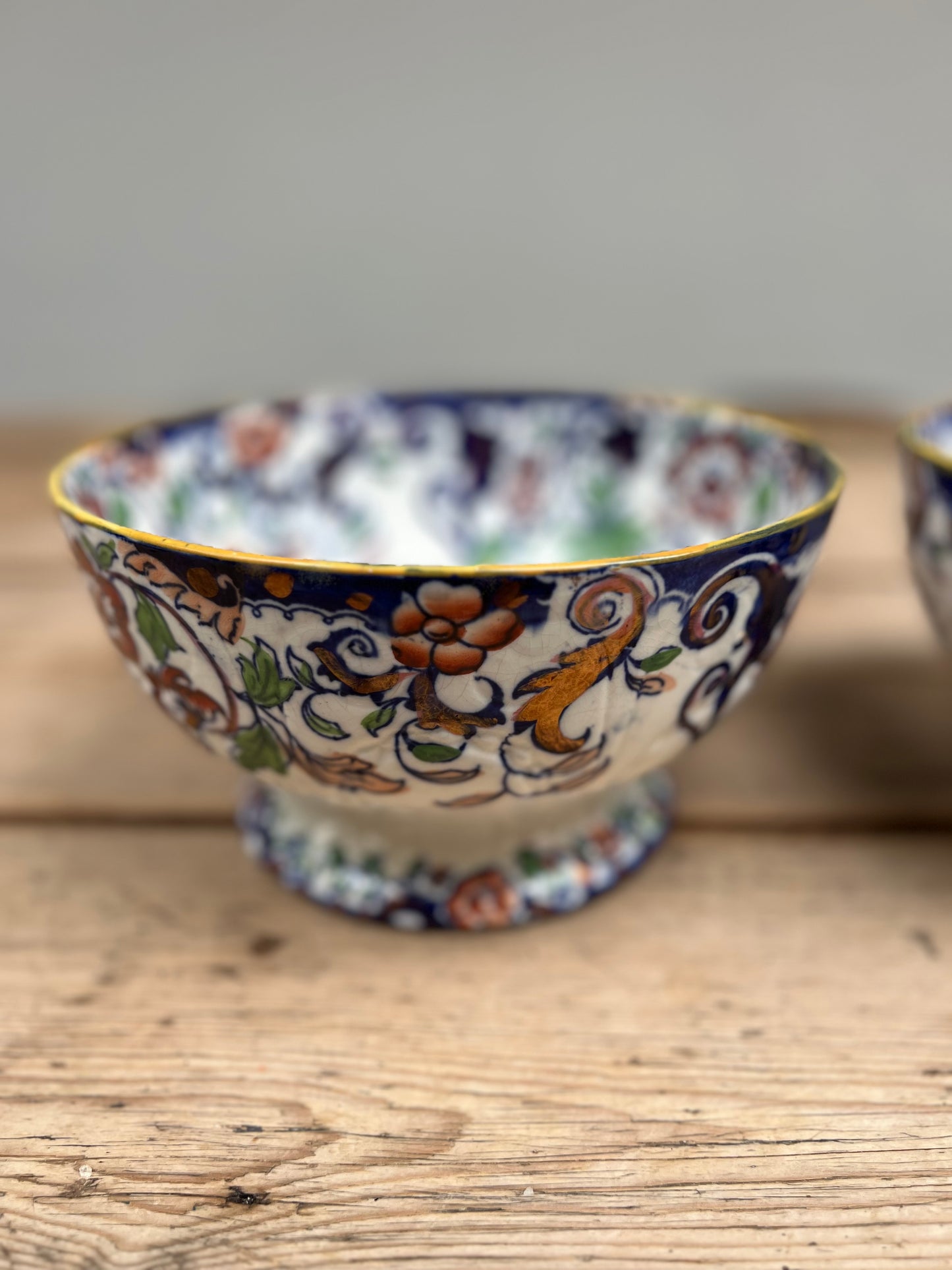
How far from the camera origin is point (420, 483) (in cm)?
60

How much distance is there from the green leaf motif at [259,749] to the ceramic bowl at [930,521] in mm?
259

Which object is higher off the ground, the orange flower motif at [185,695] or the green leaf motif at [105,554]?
the green leaf motif at [105,554]

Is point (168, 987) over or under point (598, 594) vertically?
under

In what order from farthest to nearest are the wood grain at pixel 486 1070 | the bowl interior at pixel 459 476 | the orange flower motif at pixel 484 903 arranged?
the bowl interior at pixel 459 476
the orange flower motif at pixel 484 903
the wood grain at pixel 486 1070

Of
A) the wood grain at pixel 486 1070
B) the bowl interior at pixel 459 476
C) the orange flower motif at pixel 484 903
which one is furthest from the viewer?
the bowl interior at pixel 459 476

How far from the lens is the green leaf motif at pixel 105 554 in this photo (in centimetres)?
33

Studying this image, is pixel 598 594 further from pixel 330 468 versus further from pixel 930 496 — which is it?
pixel 330 468

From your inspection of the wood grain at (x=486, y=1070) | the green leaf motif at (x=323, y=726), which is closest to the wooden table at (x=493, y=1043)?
the wood grain at (x=486, y=1070)

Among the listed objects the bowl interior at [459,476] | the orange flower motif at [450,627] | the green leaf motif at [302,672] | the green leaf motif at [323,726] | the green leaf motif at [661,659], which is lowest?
the bowl interior at [459,476]

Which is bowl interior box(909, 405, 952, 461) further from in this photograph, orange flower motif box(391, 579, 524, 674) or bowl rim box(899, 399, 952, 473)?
orange flower motif box(391, 579, 524, 674)

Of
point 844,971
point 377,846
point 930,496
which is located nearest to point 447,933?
point 377,846

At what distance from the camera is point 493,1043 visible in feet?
1.13

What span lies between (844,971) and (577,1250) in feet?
0.50

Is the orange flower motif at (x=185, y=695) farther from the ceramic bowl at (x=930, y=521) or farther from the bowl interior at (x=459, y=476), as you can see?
the ceramic bowl at (x=930, y=521)
